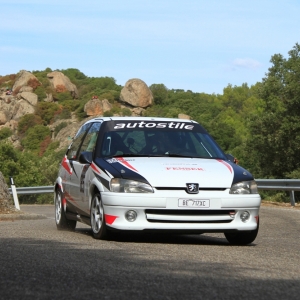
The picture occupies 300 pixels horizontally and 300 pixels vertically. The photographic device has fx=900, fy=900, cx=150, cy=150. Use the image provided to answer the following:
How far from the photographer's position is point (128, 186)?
10.2 m

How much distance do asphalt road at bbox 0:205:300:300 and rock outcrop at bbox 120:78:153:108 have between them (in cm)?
14272

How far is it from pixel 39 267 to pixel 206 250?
2.57 m

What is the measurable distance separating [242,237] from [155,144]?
1.64m

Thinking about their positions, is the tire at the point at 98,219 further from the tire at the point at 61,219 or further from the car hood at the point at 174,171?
the tire at the point at 61,219

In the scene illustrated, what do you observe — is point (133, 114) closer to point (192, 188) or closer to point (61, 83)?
point (61, 83)

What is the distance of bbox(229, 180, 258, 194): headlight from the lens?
1038cm


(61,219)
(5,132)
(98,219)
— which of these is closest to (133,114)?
(5,132)

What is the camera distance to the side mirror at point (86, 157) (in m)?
11.2

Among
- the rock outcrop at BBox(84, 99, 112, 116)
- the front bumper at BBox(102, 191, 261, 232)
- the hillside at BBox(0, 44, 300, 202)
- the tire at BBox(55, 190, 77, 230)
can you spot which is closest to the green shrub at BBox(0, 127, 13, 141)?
the hillside at BBox(0, 44, 300, 202)

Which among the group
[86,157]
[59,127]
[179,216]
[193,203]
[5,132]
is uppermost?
[86,157]

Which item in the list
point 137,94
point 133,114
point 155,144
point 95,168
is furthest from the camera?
point 137,94

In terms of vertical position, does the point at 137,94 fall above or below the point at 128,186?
above

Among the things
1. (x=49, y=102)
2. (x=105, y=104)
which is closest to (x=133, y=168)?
(x=105, y=104)

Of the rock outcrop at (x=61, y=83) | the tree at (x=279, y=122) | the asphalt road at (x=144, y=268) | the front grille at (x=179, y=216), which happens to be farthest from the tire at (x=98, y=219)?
the rock outcrop at (x=61, y=83)
